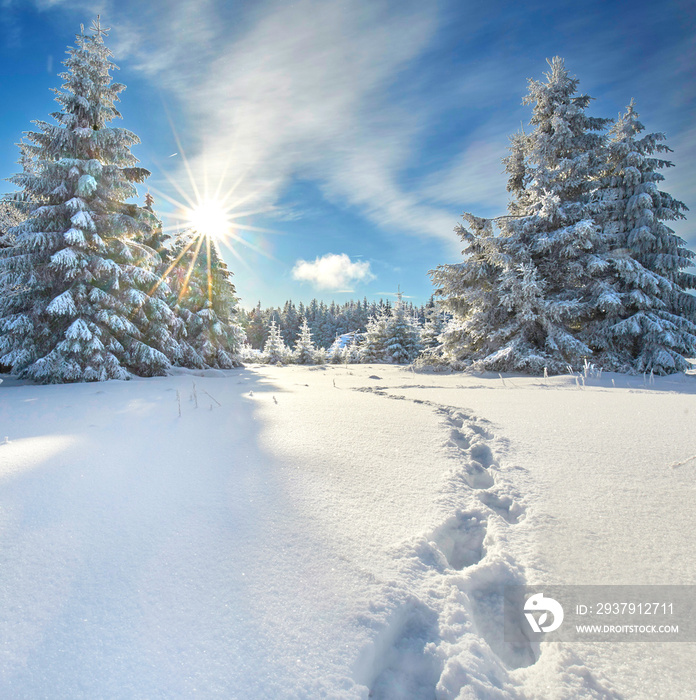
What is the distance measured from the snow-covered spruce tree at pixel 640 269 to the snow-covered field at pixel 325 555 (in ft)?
23.6


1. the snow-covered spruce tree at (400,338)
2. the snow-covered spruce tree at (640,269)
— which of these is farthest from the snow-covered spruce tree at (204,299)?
the snow-covered spruce tree at (640,269)

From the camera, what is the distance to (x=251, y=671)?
99 cm

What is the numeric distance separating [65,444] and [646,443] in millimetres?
4697

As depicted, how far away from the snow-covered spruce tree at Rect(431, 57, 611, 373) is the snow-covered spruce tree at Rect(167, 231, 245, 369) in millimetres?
9266

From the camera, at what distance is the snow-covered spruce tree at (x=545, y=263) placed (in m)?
8.67

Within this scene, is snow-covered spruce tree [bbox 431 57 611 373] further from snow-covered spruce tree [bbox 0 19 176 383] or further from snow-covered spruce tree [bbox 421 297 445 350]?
snow-covered spruce tree [bbox 421 297 445 350]

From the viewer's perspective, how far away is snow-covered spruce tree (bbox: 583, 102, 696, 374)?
8445 mm

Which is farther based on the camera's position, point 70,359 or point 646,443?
point 70,359

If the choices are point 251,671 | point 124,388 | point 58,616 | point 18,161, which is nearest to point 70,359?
point 124,388

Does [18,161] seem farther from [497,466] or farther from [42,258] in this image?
[497,466]

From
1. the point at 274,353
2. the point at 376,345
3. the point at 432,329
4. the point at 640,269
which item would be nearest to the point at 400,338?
the point at 376,345

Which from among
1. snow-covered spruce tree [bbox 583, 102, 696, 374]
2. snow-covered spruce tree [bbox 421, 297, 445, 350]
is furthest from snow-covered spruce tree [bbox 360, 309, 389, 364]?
snow-covered spruce tree [bbox 583, 102, 696, 374]

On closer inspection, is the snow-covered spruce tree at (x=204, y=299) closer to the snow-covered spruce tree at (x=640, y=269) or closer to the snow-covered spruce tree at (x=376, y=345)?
the snow-covered spruce tree at (x=376, y=345)

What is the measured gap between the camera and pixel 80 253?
24.4ft
